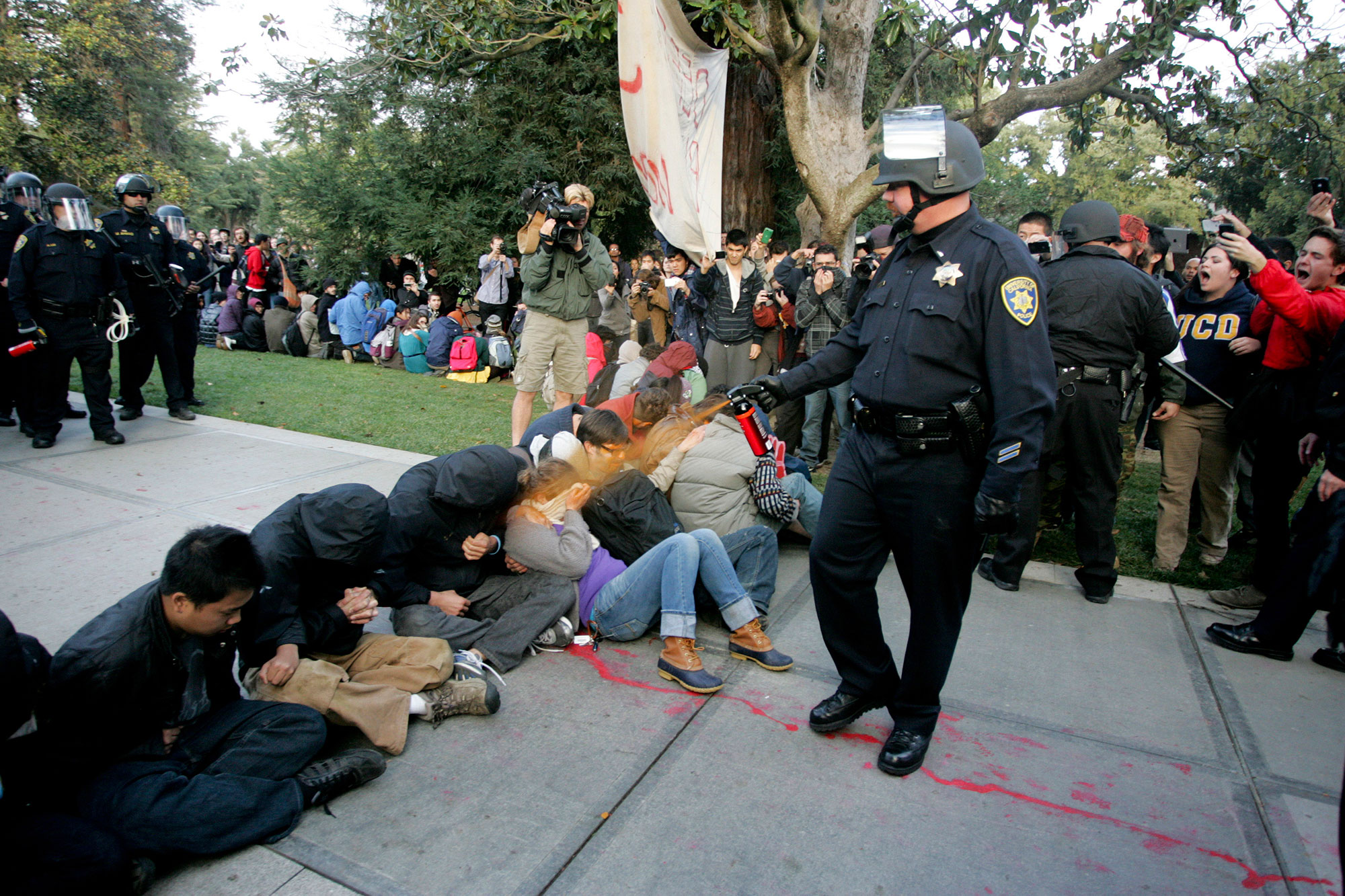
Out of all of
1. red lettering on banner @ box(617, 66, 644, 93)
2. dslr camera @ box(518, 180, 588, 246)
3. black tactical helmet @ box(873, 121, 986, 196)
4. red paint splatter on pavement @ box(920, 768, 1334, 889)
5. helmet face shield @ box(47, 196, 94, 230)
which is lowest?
red paint splatter on pavement @ box(920, 768, 1334, 889)

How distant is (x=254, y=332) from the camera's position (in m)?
12.9

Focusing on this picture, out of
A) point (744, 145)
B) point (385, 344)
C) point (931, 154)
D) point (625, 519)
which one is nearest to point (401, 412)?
point (385, 344)

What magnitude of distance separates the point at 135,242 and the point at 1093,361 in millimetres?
7374

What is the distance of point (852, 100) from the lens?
8945 millimetres

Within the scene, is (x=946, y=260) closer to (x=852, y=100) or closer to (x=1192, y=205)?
(x=852, y=100)

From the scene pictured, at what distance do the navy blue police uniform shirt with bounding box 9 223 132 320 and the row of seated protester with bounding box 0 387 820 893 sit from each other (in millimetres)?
4275

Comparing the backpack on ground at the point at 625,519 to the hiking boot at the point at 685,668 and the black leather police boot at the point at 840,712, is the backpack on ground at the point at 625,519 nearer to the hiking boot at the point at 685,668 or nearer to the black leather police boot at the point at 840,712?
the hiking boot at the point at 685,668

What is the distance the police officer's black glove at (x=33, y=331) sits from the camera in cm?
598

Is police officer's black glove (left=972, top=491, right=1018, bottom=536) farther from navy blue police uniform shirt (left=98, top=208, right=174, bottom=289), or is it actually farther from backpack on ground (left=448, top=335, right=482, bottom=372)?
backpack on ground (left=448, top=335, right=482, bottom=372)

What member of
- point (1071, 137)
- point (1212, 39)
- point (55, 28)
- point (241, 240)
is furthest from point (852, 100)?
point (55, 28)

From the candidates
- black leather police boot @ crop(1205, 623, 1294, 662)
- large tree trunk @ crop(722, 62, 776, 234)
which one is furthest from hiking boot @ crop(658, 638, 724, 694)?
large tree trunk @ crop(722, 62, 776, 234)

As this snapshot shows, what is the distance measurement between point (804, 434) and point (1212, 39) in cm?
726

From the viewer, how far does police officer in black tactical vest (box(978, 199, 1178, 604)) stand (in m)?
4.06

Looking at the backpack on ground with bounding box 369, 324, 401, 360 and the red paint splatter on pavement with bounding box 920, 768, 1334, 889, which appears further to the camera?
the backpack on ground with bounding box 369, 324, 401, 360
